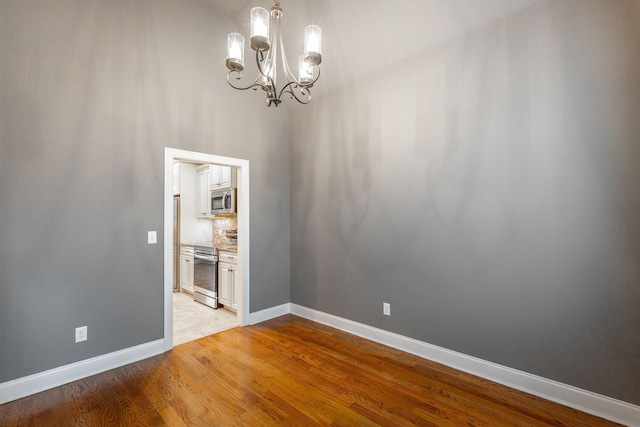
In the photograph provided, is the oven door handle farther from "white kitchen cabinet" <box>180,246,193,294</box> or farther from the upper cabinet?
the upper cabinet

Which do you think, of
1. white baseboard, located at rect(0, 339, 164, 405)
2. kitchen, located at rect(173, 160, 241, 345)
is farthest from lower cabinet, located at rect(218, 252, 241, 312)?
white baseboard, located at rect(0, 339, 164, 405)

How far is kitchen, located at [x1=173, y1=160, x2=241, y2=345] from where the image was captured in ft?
13.3

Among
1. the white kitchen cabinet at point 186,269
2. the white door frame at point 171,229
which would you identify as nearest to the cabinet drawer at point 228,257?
the white door frame at point 171,229

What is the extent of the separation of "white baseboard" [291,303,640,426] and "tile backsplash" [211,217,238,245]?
9.27 feet

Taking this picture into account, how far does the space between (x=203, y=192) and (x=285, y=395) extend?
4361 millimetres

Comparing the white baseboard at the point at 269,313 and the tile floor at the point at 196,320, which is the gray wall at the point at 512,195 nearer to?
the white baseboard at the point at 269,313

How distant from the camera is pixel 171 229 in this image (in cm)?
309

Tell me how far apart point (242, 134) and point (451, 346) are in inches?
130

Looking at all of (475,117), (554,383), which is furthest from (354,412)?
(475,117)

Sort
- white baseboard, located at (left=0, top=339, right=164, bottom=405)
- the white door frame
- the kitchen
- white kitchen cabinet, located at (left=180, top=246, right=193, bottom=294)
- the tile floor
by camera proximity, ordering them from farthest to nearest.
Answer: white kitchen cabinet, located at (left=180, top=246, right=193, bottom=294) < the kitchen < the tile floor < the white door frame < white baseboard, located at (left=0, top=339, right=164, bottom=405)

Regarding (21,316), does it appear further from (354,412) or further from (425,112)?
(425,112)

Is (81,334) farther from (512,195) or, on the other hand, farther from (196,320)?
(512,195)

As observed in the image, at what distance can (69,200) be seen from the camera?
2.52 m

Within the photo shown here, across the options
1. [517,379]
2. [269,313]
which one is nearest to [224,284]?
[269,313]
